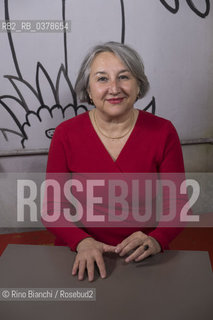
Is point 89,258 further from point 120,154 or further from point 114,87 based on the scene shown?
point 114,87

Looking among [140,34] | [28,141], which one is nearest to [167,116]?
[140,34]

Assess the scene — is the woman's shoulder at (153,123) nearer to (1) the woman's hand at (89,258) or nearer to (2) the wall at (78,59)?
(1) the woman's hand at (89,258)

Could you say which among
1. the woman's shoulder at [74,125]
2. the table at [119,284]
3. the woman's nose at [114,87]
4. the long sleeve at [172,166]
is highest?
the woman's nose at [114,87]

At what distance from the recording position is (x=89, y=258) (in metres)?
1.01

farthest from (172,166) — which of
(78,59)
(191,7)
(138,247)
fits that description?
(191,7)

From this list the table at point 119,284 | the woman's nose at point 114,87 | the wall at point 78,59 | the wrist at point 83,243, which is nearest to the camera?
the table at point 119,284

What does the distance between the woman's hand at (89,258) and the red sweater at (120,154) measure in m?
0.23

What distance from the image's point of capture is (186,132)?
250cm

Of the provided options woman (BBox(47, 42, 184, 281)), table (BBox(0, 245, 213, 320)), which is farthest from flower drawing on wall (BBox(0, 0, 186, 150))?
table (BBox(0, 245, 213, 320))

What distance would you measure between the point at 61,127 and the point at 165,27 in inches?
48.8

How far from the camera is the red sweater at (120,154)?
4.40ft

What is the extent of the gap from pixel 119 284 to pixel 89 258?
0.44 feet

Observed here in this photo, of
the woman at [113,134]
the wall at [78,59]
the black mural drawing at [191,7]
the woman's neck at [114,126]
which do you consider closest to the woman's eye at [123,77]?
the woman at [113,134]

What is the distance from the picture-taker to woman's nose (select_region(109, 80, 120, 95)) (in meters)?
1.25
